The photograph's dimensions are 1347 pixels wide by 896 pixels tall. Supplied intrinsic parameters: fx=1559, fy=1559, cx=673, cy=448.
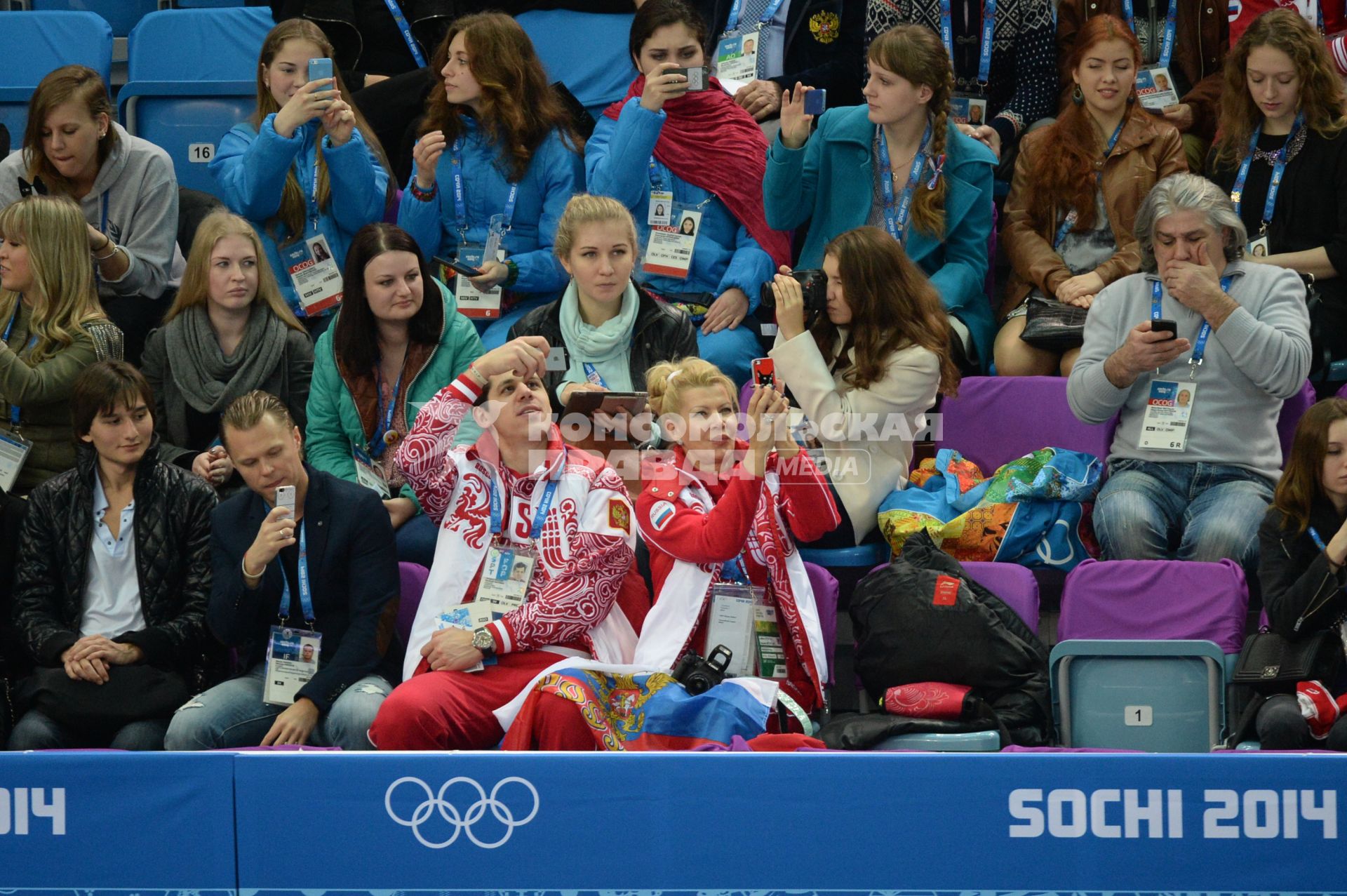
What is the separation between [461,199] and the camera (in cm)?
538

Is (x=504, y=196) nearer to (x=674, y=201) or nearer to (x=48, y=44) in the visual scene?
(x=674, y=201)

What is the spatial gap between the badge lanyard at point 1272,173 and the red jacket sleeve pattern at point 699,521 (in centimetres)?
233

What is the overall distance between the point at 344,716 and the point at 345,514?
20.3 inches

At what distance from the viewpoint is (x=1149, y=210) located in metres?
4.47

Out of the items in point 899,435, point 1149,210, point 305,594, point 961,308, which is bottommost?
point 305,594

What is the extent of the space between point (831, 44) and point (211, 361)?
272 centimetres

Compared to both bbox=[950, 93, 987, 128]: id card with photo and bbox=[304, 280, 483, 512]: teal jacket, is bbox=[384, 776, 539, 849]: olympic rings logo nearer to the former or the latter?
bbox=[304, 280, 483, 512]: teal jacket

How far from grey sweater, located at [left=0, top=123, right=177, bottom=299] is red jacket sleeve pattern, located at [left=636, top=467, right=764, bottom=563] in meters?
2.20

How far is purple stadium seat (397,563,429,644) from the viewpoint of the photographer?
4082 mm

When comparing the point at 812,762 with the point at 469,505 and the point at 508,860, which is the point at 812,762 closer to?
the point at 508,860

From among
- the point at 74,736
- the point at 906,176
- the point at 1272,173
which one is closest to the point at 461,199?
the point at 906,176

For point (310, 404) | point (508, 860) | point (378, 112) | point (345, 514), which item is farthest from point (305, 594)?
point (378, 112)

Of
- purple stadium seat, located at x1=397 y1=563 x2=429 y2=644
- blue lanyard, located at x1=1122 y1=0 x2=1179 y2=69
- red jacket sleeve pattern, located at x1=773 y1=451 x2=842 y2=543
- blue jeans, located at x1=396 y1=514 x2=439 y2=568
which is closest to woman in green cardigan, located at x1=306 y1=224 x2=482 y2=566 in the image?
blue jeans, located at x1=396 y1=514 x2=439 y2=568

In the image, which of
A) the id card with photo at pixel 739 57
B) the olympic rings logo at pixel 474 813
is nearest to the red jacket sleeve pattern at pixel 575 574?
the olympic rings logo at pixel 474 813
